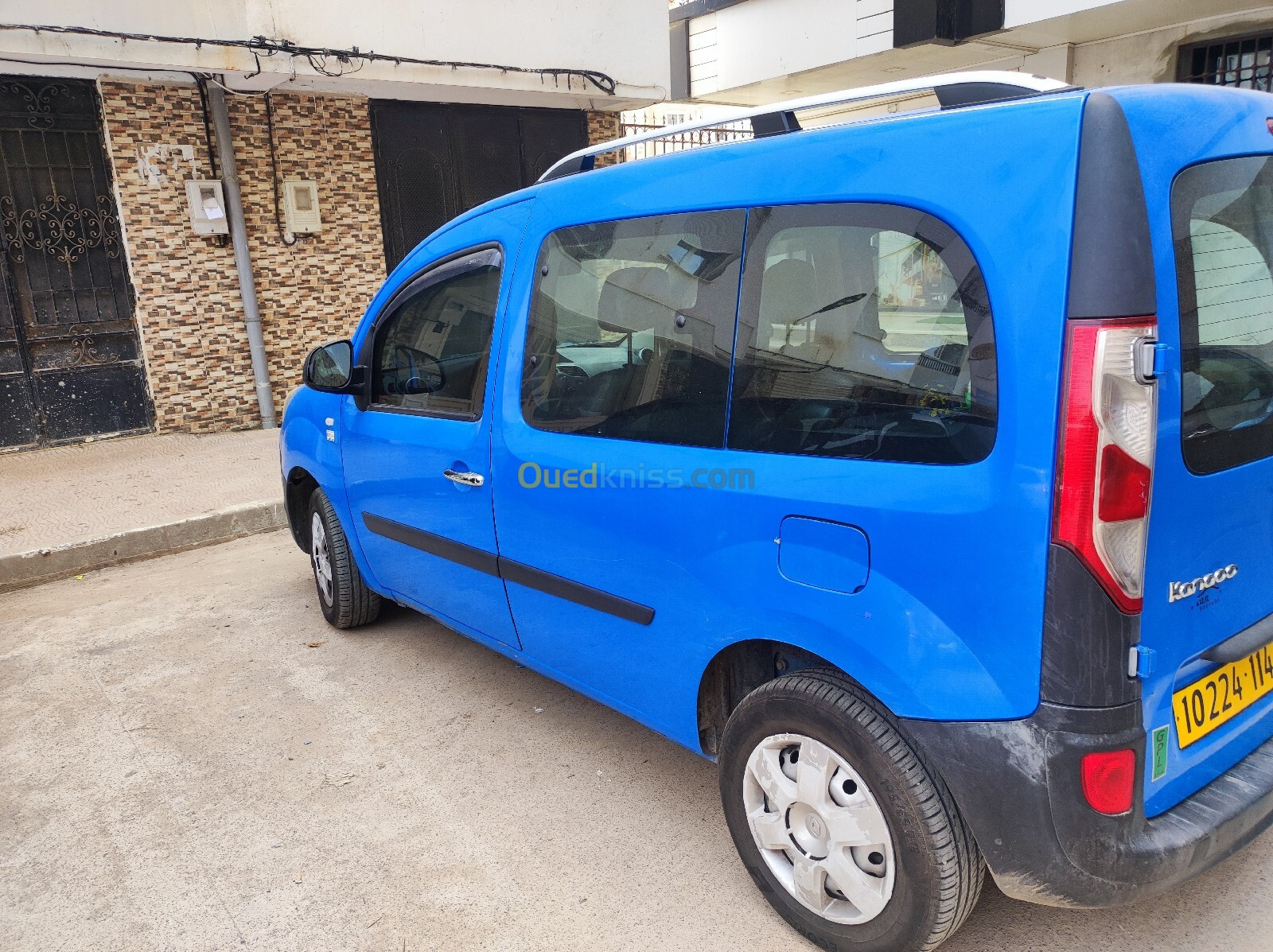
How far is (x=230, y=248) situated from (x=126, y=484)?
3.02 metres

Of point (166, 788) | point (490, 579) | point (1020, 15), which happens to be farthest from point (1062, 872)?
point (1020, 15)

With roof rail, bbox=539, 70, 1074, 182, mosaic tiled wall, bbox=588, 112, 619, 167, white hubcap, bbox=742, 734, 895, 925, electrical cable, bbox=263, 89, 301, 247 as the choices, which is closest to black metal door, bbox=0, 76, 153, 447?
electrical cable, bbox=263, 89, 301, 247

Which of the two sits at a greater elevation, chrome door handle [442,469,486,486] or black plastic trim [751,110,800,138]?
black plastic trim [751,110,800,138]

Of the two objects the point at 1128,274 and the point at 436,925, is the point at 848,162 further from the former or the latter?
the point at 436,925

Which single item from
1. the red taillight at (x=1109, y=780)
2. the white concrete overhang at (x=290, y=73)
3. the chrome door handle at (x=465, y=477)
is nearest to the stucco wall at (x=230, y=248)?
the white concrete overhang at (x=290, y=73)

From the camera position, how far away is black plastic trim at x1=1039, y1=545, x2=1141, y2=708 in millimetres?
1726

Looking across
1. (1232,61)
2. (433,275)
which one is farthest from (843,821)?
(1232,61)

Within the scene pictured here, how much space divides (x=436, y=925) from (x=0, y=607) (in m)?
4.14

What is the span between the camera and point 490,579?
322 centimetres

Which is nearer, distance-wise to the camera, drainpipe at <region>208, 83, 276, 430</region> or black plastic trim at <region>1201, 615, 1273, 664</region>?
black plastic trim at <region>1201, 615, 1273, 664</region>

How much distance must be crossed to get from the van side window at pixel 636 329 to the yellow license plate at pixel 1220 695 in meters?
1.17

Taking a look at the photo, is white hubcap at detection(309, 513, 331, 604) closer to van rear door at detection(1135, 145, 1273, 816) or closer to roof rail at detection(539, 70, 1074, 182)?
roof rail at detection(539, 70, 1074, 182)

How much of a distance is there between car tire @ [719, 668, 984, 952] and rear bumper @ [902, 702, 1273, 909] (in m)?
0.08

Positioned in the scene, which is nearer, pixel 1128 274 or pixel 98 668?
pixel 1128 274
